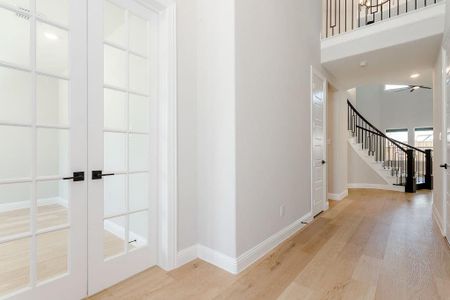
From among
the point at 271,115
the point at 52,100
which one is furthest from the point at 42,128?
the point at 271,115

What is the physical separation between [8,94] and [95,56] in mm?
688

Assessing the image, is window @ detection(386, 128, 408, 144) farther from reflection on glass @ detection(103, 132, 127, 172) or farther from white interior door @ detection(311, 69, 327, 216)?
reflection on glass @ detection(103, 132, 127, 172)

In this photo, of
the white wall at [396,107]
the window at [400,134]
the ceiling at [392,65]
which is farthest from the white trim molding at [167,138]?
the window at [400,134]

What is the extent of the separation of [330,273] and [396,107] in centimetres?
1058

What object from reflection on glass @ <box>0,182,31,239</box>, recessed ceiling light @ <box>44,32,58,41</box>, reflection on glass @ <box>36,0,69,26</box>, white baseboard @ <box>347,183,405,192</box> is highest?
reflection on glass @ <box>36,0,69,26</box>

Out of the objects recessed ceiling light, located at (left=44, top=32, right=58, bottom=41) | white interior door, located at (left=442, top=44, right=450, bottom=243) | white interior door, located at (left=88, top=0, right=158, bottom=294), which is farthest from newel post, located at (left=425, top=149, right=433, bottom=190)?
recessed ceiling light, located at (left=44, top=32, right=58, bottom=41)

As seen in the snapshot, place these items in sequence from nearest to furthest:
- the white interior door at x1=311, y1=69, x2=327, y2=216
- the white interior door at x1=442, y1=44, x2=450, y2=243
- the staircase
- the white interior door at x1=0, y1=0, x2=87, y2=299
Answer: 1. the white interior door at x1=0, y1=0, x2=87, y2=299
2. the white interior door at x1=442, y1=44, x2=450, y2=243
3. the white interior door at x1=311, y1=69, x2=327, y2=216
4. the staircase

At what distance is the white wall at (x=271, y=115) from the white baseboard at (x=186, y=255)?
0.48 meters

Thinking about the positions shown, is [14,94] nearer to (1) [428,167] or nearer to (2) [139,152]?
(2) [139,152]

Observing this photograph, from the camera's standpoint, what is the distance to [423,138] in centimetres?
920

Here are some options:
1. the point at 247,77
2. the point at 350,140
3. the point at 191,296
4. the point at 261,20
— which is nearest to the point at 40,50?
the point at 247,77

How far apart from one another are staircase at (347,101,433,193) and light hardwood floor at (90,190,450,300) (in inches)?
134

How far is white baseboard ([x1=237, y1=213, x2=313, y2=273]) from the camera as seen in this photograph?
6.66 feet

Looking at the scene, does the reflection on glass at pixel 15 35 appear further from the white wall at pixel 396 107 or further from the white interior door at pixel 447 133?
the white wall at pixel 396 107
